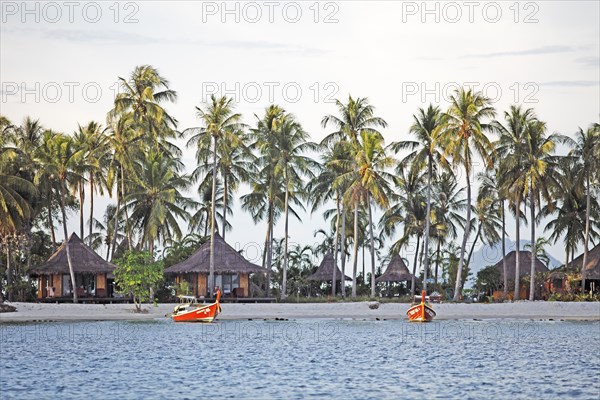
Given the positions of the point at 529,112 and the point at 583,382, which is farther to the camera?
the point at 529,112

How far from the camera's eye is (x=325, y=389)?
3042 cm

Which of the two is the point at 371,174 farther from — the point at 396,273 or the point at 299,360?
the point at 299,360

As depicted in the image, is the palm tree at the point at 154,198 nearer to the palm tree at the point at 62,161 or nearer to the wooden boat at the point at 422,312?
the palm tree at the point at 62,161

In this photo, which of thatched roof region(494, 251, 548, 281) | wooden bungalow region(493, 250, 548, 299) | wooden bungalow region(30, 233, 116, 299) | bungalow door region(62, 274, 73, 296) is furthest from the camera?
thatched roof region(494, 251, 548, 281)

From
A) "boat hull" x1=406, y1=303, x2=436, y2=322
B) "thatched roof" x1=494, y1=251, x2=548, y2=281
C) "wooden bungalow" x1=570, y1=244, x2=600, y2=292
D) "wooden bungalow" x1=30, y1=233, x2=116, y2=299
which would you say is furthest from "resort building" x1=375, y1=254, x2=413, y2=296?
"wooden bungalow" x1=30, y1=233, x2=116, y2=299

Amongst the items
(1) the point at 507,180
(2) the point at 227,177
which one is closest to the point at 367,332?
(1) the point at 507,180

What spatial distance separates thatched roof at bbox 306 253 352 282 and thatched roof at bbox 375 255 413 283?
3.63m

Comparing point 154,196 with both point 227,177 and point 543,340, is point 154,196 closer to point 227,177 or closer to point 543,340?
point 227,177

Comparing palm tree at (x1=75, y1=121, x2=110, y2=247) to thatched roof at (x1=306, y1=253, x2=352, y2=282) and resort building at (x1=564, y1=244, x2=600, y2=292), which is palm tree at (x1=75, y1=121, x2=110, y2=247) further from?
resort building at (x1=564, y1=244, x2=600, y2=292)

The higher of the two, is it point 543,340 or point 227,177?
point 227,177

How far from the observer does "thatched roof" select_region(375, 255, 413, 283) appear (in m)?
70.9

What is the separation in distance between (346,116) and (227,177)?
10.1 m

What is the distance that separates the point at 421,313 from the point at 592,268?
1605cm

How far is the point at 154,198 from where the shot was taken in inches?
2509
